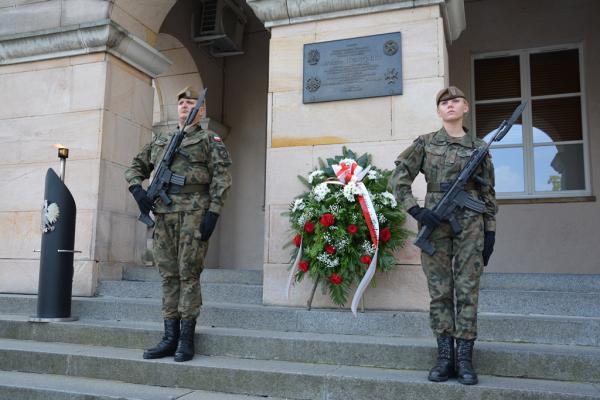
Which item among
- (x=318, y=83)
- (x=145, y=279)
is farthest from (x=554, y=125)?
(x=145, y=279)

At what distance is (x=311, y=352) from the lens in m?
4.14

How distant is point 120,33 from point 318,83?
2483 millimetres

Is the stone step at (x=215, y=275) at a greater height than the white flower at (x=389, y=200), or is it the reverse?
the white flower at (x=389, y=200)

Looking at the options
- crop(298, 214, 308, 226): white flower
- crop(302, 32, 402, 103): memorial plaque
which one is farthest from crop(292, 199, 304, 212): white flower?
crop(302, 32, 402, 103): memorial plaque

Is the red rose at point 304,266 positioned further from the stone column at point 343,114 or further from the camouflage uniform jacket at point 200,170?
the camouflage uniform jacket at point 200,170

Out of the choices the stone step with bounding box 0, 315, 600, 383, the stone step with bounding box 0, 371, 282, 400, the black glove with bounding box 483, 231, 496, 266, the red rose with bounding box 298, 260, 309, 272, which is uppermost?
the black glove with bounding box 483, 231, 496, 266

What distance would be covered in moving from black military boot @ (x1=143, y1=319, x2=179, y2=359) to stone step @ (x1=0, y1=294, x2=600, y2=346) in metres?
0.70

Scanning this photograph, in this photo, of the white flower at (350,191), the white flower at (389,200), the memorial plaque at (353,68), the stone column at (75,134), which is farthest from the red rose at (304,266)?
the stone column at (75,134)

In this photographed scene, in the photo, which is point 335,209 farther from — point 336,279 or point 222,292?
point 222,292

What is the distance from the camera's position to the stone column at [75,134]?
6316mm

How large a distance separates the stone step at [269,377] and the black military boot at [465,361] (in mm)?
73

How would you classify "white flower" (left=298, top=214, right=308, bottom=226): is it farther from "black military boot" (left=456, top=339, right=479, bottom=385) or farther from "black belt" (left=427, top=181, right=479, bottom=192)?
"black military boot" (left=456, top=339, right=479, bottom=385)

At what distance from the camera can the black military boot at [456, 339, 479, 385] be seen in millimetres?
3453

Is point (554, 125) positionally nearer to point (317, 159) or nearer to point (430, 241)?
point (317, 159)
